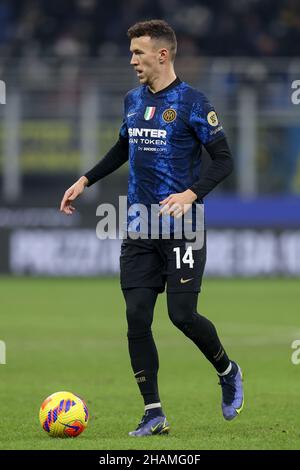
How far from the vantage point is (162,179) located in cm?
709

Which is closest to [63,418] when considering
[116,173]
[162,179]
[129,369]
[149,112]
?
[162,179]

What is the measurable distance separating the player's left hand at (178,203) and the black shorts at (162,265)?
12.6 inches

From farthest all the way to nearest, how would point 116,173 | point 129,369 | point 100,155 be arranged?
point 100,155
point 116,173
point 129,369

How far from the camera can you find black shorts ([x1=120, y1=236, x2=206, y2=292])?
7.04 m

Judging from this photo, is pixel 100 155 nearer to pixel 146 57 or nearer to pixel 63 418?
pixel 146 57

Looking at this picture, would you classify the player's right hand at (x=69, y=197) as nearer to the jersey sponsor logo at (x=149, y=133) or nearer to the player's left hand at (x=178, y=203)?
the jersey sponsor logo at (x=149, y=133)

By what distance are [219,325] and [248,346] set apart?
1849mm

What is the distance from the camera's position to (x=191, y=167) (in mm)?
7137

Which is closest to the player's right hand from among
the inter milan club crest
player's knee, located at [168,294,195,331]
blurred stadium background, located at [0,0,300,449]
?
the inter milan club crest

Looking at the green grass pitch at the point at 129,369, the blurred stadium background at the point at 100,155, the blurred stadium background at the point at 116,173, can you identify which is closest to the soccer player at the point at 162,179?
the green grass pitch at the point at 129,369

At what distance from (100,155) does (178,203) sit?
1597 cm
